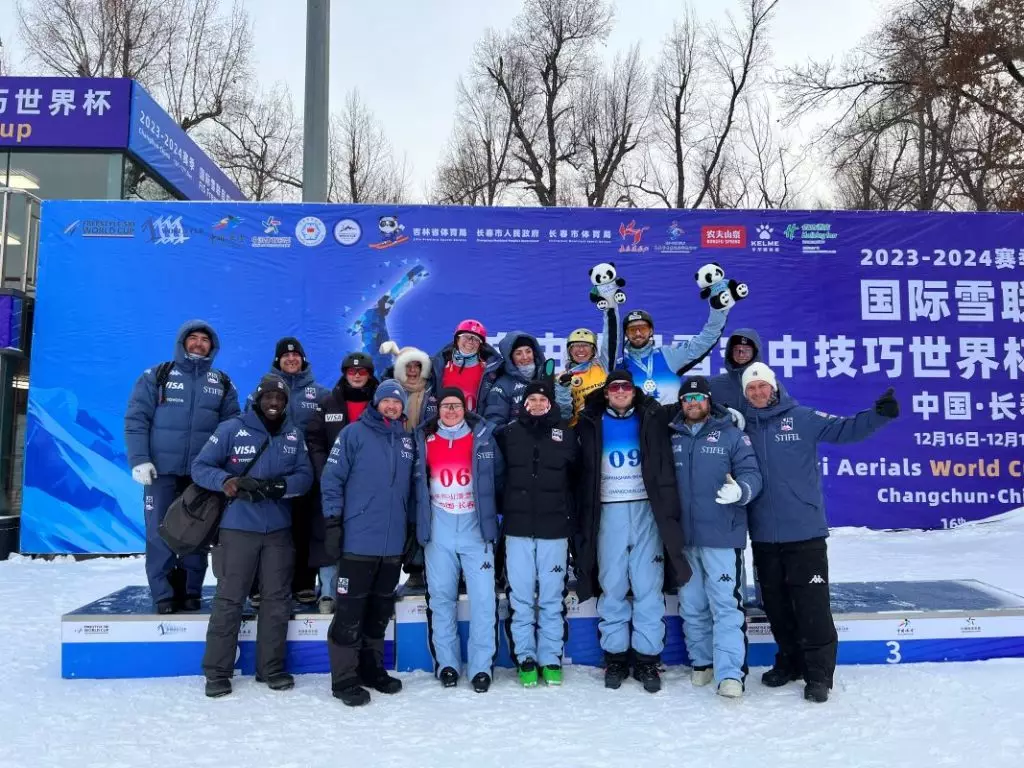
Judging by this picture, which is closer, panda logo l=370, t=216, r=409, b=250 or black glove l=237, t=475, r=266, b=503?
black glove l=237, t=475, r=266, b=503

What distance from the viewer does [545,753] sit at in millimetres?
2639

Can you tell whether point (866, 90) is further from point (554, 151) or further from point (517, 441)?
point (517, 441)

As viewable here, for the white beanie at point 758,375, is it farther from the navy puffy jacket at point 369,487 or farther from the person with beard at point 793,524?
the navy puffy jacket at point 369,487

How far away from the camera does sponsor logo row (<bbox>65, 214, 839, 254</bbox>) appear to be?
6621mm

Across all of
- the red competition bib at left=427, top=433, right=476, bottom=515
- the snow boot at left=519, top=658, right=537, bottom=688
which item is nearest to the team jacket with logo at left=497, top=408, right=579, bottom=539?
the red competition bib at left=427, top=433, right=476, bottom=515

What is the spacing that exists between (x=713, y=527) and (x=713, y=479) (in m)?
0.22

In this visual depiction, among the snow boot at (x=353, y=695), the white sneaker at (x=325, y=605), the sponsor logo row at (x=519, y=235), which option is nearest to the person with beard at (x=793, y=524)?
the snow boot at (x=353, y=695)

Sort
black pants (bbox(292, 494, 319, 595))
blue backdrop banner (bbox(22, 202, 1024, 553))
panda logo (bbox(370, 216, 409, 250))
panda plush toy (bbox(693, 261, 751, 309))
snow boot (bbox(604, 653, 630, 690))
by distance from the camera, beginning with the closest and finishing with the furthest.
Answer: snow boot (bbox(604, 653, 630, 690)), black pants (bbox(292, 494, 319, 595)), panda plush toy (bbox(693, 261, 751, 309)), blue backdrop banner (bbox(22, 202, 1024, 553)), panda logo (bbox(370, 216, 409, 250))

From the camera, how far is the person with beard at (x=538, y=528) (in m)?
3.36

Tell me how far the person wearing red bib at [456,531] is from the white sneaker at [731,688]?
40.7 inches

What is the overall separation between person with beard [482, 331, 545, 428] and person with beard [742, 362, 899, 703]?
112 cm

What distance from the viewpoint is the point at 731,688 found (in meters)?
3.15

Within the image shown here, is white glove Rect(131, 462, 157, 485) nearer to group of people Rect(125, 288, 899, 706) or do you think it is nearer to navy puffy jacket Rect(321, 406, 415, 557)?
group of people Rect(125, 288, 899, 706)

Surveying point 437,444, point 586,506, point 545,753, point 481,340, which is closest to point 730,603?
point 586,506
